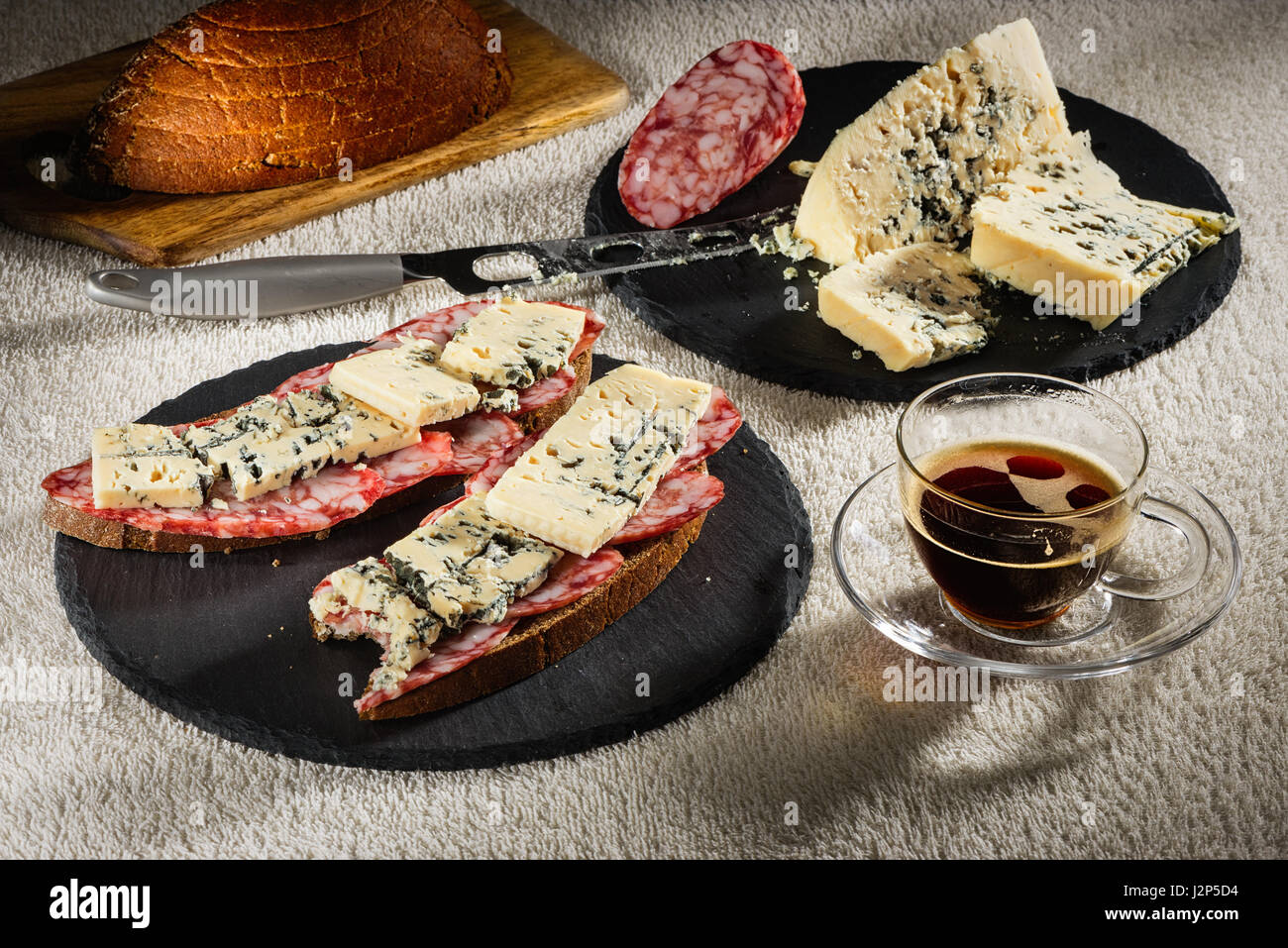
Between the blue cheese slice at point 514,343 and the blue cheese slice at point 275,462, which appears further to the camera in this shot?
the blue cheese slice at point 514,343

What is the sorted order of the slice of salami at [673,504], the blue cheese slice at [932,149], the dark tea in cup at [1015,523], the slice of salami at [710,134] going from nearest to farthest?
the dark tea in cup at [1015,523], the slice of salami at [673,504], the blue cheese slice at [932,149], the slice of salami at [710,134]

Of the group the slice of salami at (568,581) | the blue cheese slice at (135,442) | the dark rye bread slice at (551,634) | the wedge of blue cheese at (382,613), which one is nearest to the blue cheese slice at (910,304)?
the dark rye bread slice at (551,634)

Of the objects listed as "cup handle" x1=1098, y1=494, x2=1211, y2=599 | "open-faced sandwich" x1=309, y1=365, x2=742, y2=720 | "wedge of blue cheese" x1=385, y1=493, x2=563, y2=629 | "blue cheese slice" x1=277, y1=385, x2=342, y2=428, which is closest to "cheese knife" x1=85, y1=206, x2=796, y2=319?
"blue cheese slice" x1=277, y1=385, x2=342, y2=428

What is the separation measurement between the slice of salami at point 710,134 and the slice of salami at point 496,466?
78cm

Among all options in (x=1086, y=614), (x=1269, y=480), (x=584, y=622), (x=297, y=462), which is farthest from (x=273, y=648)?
(x=1269, y=480)

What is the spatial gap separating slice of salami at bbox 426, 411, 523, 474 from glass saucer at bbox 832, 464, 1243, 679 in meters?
0.47

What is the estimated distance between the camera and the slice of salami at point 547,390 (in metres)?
1.85

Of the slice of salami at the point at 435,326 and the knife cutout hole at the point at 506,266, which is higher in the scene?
the slice of salami at the point at 435,326

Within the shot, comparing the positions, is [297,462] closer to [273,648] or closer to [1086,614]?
[273,648]

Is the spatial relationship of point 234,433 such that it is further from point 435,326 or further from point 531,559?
point 531,559

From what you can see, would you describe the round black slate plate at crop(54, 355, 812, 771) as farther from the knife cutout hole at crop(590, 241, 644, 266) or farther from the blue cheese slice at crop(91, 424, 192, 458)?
the knife cutout hole at crop(590, 241, 644, 266)

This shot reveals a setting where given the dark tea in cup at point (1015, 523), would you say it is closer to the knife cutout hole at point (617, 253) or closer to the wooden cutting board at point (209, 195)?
the knife cutout hole at point (617, 253)

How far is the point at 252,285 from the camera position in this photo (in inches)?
85.0

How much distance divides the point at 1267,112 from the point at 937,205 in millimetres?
922
